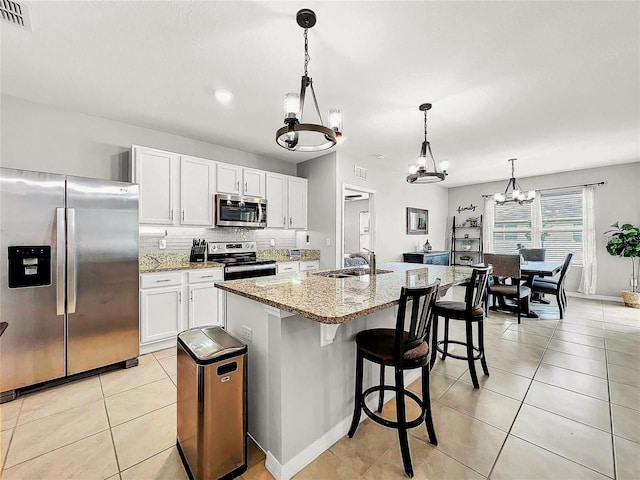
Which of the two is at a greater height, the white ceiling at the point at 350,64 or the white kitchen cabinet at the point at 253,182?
the white ceiling at the point at 350,64

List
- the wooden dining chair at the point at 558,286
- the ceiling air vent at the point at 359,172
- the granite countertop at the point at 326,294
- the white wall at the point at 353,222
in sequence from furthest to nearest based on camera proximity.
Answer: the white wall at the point at 353,222 < the ceiling air vent at the point at 359,172 < the wooden dining chair at the point at 558,286 < the granite countertop at the point at 326,294

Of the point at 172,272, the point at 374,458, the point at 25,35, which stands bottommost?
the point at 374,458

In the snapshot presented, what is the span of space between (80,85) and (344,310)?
3.13 m

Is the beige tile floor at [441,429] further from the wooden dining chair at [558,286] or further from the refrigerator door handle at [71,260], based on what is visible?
the wooden dining chair at [558,286]

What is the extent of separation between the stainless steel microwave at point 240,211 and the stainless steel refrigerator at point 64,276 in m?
1.18

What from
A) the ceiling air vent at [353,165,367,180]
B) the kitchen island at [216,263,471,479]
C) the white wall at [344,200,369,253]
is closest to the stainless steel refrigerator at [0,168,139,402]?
the kitchen island at [216,263,471,479]

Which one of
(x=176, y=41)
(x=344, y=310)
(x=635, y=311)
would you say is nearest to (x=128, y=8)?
Result: (x=176, y=41)

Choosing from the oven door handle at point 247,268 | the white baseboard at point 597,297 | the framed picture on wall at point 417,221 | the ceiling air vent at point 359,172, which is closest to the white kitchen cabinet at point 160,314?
the oven door handle at point 247,268

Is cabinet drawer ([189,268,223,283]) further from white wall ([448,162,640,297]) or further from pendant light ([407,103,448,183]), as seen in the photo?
white wall ([448,162,640,297])

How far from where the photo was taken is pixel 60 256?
2357 mm

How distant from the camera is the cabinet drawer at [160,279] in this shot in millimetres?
2990

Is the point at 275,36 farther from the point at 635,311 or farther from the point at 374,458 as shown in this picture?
the point at 635,311

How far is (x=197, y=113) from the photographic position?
3.15m

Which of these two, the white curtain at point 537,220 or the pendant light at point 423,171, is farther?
the white curtain at point 537,220
